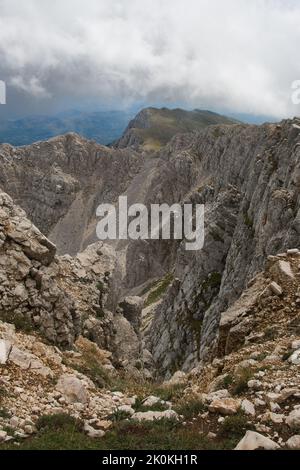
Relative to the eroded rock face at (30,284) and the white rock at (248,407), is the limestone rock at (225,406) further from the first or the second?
the eroded rock face at (30,284)

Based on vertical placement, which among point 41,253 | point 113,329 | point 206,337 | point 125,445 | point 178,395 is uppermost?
point 41,253

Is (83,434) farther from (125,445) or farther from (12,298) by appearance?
(12,298)

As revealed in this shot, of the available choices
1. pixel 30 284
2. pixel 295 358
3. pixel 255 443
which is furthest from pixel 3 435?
pixel 30 284

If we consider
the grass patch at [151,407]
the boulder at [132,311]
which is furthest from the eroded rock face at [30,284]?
the boulder at [132,311]

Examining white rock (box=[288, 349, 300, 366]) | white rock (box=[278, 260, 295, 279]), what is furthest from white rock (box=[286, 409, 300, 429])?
white rock (box=[278, 260, 295, 279])

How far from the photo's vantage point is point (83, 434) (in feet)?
40.1

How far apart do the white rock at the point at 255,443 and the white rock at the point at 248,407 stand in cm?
169

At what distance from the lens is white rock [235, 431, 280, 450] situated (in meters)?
10.5

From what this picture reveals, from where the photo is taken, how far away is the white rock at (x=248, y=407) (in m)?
12.6

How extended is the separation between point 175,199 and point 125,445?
553ft

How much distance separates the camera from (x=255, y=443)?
34.8 ft

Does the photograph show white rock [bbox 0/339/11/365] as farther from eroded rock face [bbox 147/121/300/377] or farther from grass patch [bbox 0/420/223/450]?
eroded rock face [bbox 147/121/300/377]
